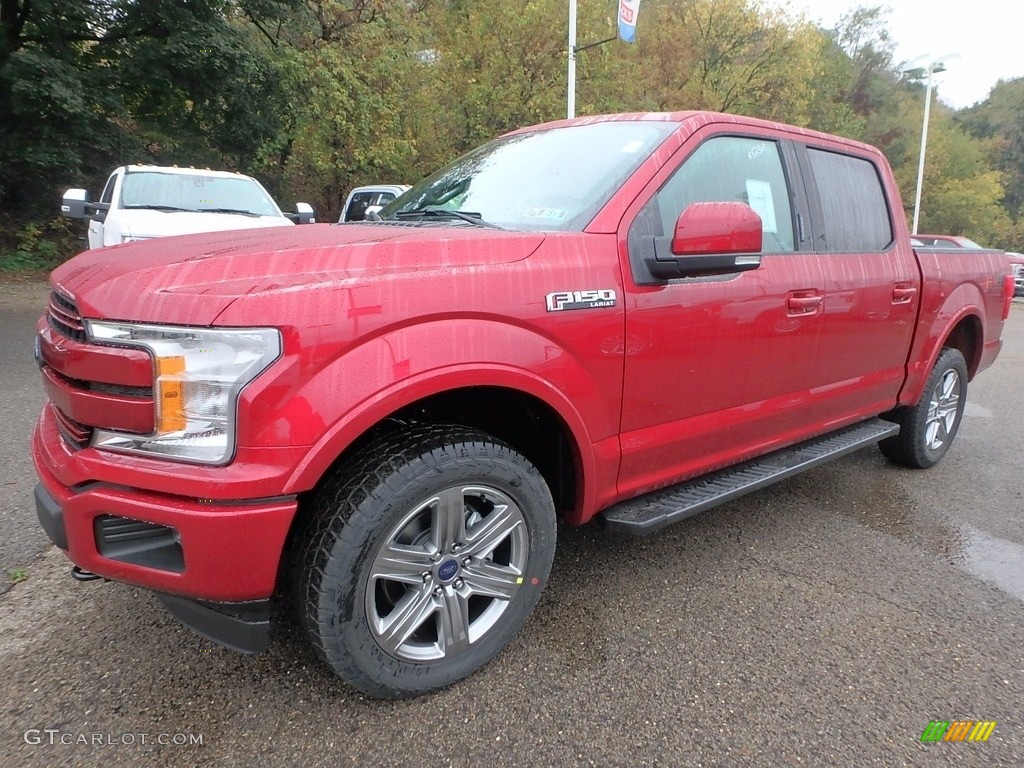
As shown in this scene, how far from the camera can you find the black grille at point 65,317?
1.79 meters

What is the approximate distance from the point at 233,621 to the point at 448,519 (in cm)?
63

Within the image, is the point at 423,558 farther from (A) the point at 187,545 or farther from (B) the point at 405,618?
(A) the point at 187,545

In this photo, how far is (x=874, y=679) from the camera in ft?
7.30

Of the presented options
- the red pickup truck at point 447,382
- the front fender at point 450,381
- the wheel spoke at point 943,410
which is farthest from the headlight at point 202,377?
the wheel spoke at point 943,410

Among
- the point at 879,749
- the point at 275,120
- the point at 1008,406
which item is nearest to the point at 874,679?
the point at 879,749

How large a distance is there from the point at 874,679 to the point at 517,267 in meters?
1.77

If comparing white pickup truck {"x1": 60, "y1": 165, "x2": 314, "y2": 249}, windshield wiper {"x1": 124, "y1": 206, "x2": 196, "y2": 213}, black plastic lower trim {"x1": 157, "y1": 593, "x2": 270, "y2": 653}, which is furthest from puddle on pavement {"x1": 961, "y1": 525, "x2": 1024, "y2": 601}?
windshield wiper {"x1": 124, "y1": 206, "x2": 196, "y2": 213}

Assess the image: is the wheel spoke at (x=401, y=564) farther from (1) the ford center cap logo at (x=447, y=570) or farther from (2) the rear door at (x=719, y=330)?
(2) the rear door at (x=719, y=330)

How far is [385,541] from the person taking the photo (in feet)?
6.17

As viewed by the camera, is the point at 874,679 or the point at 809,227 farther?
the point at 809,227

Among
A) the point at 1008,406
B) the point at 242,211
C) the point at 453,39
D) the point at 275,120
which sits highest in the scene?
the point at 453,39

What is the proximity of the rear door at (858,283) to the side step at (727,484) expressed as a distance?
5.2 inches

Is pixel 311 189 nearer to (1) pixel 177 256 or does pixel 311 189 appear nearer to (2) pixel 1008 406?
(2) pixel 1008 406

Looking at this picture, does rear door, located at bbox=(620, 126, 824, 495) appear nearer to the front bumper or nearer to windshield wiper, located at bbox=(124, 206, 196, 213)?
the front bumper
